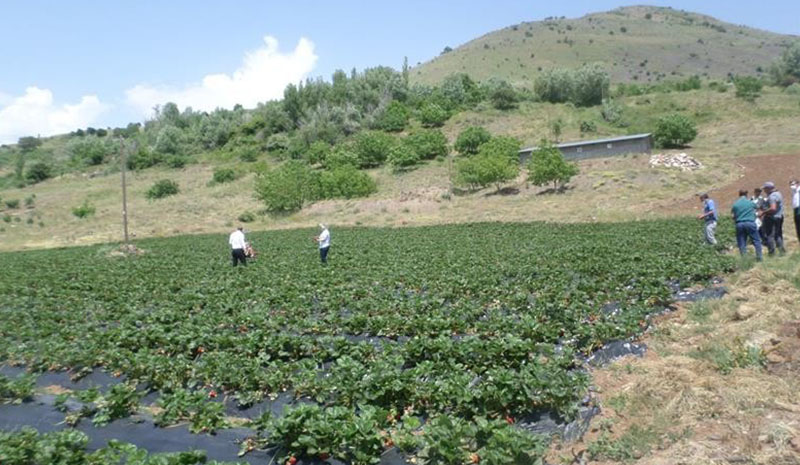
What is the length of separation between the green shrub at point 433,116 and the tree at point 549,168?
37.3m

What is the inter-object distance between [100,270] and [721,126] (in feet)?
194

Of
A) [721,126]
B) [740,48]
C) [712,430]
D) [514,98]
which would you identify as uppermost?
[740,48]

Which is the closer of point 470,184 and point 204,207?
point 470,184

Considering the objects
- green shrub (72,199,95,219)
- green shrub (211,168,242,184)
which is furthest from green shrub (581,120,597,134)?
green shrub (72,199,95,219)

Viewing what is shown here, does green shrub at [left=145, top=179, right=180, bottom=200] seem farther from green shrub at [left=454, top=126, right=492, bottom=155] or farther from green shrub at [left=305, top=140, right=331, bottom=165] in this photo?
green shrub at [left=454, top=126, right=492, bottom=155]

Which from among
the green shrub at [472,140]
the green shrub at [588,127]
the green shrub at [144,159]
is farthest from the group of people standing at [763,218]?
the green shrub at [144,159]

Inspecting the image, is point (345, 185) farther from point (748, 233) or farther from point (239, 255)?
point (748, 233)

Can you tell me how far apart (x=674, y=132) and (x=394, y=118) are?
129 feet

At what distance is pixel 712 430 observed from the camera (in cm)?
569

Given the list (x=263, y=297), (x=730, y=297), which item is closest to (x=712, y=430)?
(x=730, y=297)

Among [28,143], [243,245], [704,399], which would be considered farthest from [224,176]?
[28,143]

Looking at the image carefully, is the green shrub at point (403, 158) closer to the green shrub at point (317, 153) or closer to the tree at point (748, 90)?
the green shrub at point (317, 153)

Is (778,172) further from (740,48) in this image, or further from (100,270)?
(740,48)

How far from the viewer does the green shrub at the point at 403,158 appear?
62375 millimetres
